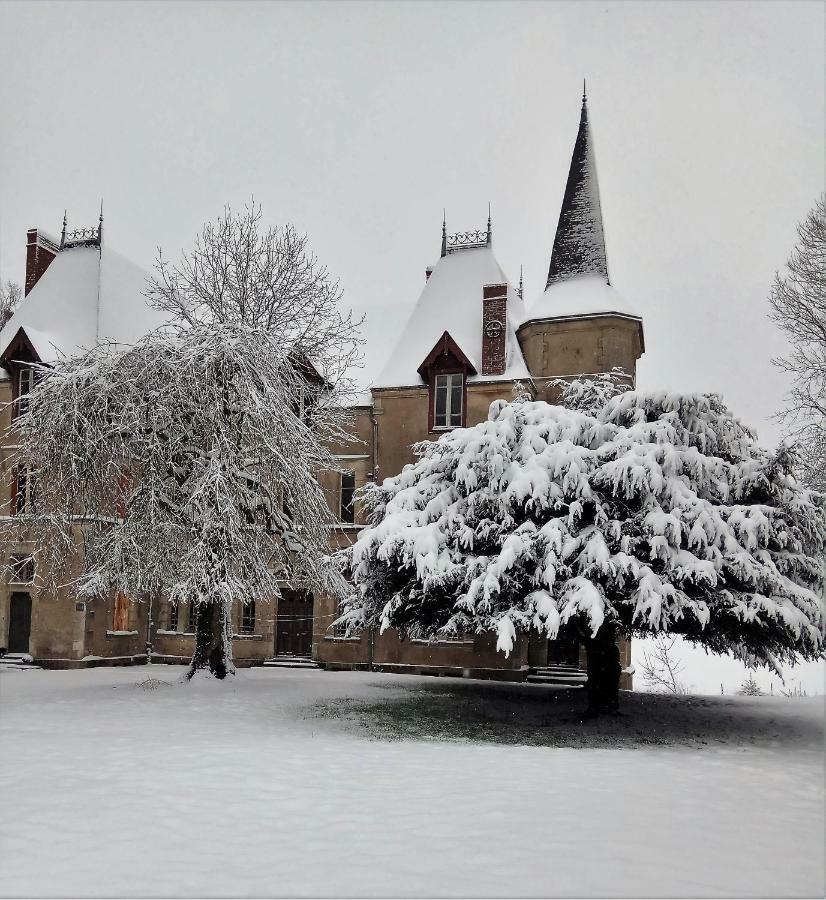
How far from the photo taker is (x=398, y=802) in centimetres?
875

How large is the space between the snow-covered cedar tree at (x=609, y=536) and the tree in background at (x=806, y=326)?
15.7 feet

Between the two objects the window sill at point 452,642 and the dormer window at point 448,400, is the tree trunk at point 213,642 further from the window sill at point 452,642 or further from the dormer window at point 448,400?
the dormer window at point 448,400

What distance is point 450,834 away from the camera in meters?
7.52

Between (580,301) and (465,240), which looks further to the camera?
(465,240)

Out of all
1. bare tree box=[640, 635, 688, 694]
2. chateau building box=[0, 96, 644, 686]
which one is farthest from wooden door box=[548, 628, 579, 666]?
bare tree box=[640, 635, 688, 694]

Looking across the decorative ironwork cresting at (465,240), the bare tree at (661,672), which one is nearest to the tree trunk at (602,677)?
the decorative ironwork cresting at (465,240)

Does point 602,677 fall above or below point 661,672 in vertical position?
above

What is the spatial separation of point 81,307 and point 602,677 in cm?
2145

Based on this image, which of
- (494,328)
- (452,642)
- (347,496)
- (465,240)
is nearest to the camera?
(452,642)

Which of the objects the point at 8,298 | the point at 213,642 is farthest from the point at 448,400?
the point at 8,298

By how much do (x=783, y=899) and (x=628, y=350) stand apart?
22.2m

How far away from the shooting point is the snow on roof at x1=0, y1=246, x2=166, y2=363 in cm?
2864

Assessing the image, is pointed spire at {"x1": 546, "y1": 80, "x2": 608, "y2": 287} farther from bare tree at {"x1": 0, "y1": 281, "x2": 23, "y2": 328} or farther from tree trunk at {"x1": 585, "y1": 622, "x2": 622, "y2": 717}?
bare tree at {"x1": 0, "y1": 281, "x2": 23, "y2": 328}

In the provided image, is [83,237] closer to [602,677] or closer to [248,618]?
[248,618]
